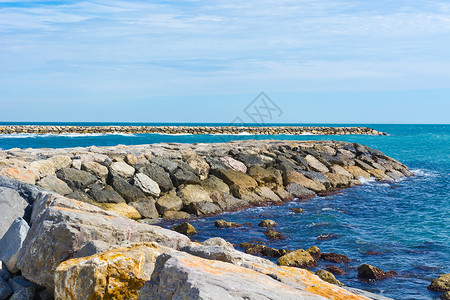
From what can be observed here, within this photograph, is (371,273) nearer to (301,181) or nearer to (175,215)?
(175,215)

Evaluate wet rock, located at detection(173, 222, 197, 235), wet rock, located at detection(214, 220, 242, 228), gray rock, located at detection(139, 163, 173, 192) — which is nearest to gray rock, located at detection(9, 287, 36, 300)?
wet rock, located at detection(173, 222, 197, 235)

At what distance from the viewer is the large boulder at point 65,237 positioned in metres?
5.46

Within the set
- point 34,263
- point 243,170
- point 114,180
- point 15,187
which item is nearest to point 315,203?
point 243,170

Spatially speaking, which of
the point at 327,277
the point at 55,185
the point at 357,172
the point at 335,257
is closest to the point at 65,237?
the point at 327,277

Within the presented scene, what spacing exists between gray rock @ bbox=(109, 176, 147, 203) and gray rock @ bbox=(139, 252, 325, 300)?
35.3 ft

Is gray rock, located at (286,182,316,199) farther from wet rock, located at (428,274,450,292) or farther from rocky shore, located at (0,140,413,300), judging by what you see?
wet rock, located at (428,274,450,292)

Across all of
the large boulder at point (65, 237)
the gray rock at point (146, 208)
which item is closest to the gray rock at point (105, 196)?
the gray rock at point (146, 208)

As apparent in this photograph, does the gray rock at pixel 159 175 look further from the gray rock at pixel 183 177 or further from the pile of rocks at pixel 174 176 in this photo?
the gray rock at pixel 183 177

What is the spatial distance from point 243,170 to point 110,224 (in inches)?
558

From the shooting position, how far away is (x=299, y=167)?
22484 mm

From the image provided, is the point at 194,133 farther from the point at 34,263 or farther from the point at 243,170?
the point at 34,263

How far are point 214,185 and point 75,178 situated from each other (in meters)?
5.56

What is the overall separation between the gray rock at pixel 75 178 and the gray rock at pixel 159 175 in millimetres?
2247

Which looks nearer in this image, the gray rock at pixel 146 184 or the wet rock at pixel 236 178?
the gray rock at pixel 146 184
